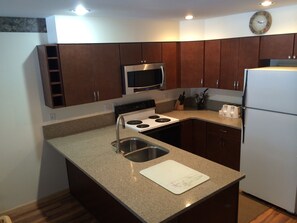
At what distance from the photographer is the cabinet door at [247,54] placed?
316cm

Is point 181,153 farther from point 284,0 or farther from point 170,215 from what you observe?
point 284,0

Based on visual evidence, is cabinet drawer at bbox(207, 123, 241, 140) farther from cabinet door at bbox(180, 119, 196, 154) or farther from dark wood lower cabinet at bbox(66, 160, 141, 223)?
dark wood lower cabinet at bbox(66, 160, 141, 223)

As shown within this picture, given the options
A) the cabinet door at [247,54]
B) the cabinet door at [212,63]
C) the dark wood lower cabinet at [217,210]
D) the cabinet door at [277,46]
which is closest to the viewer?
the dark wood lower cabinet at [217,210]

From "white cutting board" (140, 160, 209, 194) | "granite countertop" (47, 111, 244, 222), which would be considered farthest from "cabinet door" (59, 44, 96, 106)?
"white cutting board" (140, 160, 209, 194)

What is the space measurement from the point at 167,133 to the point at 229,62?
4.35 feet

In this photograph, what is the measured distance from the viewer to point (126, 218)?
221cm

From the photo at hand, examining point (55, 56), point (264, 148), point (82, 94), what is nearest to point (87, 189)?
point (82, 94)

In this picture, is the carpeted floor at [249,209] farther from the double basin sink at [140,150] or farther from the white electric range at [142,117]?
the white electric range at [142,117]

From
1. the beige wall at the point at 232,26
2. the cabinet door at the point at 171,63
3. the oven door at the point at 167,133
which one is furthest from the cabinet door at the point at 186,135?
the beige wall at the point at 232,26

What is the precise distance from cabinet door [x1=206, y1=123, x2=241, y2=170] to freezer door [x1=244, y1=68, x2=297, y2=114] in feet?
2.01

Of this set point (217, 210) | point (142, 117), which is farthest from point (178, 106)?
point (217, 210)

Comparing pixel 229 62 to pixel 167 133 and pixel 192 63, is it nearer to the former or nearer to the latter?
pixel 192 63

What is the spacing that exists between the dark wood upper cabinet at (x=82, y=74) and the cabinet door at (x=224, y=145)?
153 cm

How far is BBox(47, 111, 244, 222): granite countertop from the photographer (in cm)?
163
